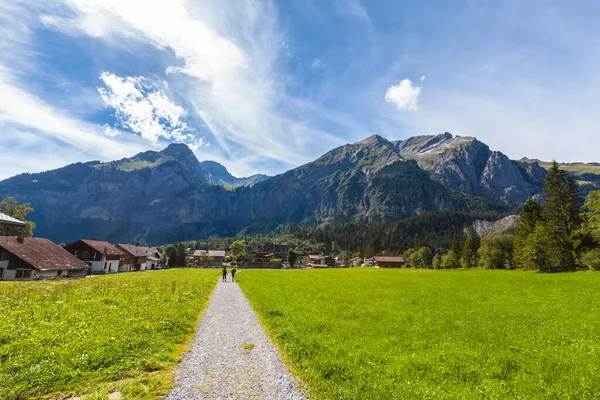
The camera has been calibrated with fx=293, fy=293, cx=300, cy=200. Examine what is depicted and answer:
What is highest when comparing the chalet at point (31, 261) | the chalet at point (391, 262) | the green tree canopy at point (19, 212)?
the green tree canopy at point (19, 212)

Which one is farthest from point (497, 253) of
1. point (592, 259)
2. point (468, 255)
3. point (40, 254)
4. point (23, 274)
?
Answer: point (23, 274)

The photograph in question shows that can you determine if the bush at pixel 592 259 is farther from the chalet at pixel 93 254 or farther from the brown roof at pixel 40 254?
the chalet at pixel 93 254

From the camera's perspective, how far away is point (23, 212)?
9762 cm

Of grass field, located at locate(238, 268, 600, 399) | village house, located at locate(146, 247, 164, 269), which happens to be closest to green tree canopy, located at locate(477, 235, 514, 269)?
grass field, located at locate(238, 268, 600, 399)

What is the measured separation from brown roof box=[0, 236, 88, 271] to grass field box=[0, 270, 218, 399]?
157 ft

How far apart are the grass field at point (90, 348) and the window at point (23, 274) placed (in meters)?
47.6

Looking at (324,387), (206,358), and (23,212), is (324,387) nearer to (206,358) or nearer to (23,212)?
(206,358)

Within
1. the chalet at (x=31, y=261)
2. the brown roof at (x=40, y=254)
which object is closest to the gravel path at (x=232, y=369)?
the chalet at (x=31, y=261)

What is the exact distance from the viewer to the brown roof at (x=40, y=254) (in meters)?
56.1

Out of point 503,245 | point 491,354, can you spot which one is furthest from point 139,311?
point 503,245

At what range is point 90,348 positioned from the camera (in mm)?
11844

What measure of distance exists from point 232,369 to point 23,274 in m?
68.4

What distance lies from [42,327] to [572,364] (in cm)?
2300

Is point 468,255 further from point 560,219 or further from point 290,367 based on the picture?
point 290,367
